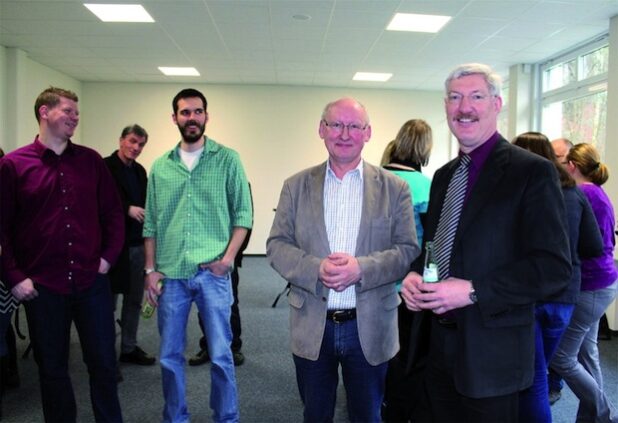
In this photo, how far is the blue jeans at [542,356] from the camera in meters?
1.82

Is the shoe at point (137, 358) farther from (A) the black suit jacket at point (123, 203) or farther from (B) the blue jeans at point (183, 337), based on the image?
(B) the blue jeans at point (183, 337)

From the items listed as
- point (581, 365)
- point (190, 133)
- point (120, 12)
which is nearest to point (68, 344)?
point (190, 133)

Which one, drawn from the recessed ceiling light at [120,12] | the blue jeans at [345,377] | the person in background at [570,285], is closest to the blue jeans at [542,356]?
the person in background at [570,285]

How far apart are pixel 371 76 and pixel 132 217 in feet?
19.5

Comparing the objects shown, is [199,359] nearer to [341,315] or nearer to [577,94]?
[341,315]

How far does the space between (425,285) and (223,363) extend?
1.31 m

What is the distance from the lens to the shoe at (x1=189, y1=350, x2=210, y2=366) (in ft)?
11.5

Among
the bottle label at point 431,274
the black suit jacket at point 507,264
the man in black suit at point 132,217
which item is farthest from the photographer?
the man in black suit at point 132,217

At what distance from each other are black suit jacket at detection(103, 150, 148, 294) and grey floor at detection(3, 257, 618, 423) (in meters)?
0.70

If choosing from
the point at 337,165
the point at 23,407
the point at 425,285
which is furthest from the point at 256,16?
the point at 425,285

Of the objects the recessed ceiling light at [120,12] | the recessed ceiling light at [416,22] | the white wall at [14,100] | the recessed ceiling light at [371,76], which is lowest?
the white wall at [14,100]

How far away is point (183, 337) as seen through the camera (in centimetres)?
230

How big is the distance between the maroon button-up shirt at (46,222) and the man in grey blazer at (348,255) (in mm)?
950

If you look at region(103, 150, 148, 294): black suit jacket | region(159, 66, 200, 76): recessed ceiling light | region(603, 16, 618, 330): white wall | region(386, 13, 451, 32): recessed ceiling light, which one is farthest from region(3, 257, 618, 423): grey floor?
region(159, 66, 200, 76): recessed ceiling light
